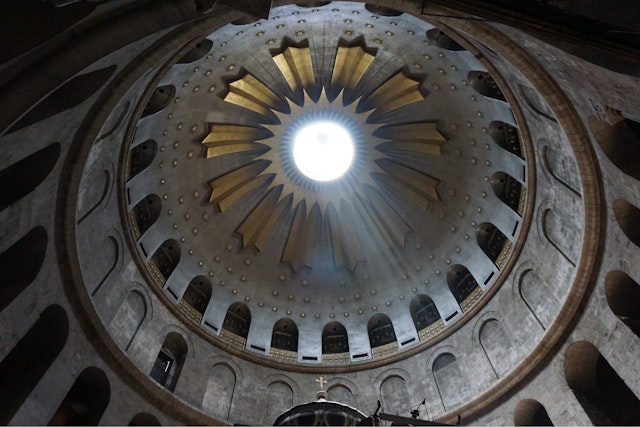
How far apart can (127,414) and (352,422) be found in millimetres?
6748

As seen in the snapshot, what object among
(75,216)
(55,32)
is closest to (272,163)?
(75,216)

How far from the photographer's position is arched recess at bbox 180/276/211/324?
59.5ft

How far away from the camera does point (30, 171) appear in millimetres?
11273

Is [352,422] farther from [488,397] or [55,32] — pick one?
[55,32]

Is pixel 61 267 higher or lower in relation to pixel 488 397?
higher

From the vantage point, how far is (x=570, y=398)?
41.7 ft

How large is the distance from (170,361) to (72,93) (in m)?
10.1

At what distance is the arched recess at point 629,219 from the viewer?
37.4 ft

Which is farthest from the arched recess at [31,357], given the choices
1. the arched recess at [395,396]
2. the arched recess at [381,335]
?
the arched recess at [381,335]

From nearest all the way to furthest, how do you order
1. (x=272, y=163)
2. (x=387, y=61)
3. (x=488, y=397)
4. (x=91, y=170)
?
(x=91, y=170) < (x=488, y=397) < (x=387, y=61) < (x=272, y=163)

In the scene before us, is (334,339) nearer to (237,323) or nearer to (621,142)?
(237,323)

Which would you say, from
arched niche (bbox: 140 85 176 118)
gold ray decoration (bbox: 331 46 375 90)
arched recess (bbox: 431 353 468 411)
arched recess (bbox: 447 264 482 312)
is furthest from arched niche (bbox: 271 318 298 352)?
gold ray decoration (bbox: 331 46 375 90)

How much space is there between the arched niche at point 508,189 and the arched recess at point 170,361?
1259cm

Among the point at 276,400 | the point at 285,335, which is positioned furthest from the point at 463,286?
the point at 276,400
